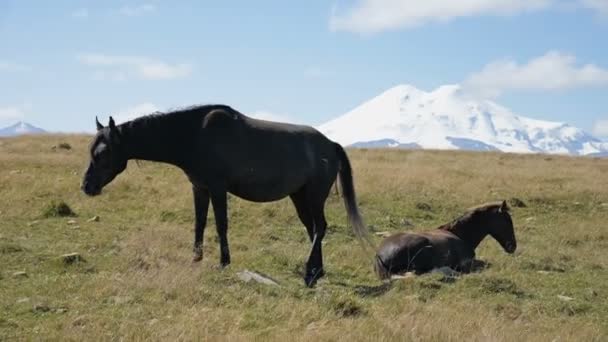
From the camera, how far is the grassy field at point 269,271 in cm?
689

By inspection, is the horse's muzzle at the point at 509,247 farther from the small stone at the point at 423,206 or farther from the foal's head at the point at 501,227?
the small stone at the point at 423,206

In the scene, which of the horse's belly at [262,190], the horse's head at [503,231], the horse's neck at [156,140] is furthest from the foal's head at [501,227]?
the horse's neck at [156,140]

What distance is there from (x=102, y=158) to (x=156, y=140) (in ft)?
2.71

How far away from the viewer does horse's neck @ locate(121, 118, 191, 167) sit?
401 inches

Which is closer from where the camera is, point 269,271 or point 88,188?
point 88,188

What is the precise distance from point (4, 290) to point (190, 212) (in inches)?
319

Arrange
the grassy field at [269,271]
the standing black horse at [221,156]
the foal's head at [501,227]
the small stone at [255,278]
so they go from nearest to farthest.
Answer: the grassy field at [269,271] → the small stone at [255,278] → the standing black horse at [221,156] → the foal's head at [501,227]

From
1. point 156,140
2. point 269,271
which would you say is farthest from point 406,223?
point 156,140

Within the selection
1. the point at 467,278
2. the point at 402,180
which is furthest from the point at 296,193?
the point at 402,180

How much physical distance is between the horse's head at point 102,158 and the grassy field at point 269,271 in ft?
4.22

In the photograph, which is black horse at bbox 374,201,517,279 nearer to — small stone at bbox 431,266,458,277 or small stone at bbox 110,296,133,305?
small stone at bbox 431,266,458,277

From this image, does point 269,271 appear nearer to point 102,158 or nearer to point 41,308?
point 102,158

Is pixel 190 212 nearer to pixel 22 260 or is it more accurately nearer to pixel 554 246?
pixel 22 260

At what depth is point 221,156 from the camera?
1014cm
